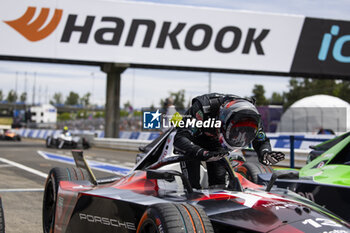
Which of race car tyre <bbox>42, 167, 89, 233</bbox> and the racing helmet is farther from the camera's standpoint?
race car tyre <bbox>42, 167, 89, 233</bbox>

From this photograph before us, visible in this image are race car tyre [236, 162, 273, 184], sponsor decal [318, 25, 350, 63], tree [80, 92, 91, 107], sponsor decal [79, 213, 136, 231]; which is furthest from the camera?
tree [80, 92, 91, 107]

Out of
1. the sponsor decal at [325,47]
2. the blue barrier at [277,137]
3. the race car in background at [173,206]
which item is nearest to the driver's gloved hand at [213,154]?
the race car in background at [173,206]

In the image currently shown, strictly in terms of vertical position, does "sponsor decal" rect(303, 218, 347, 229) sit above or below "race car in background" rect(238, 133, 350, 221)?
below

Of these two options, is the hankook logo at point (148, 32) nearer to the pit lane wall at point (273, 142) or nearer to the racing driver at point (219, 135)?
the pit lane wall at point (273, 142)

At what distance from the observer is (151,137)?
28.9 meters

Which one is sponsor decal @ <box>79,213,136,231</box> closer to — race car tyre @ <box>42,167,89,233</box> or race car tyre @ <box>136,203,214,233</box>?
race car tyre @ <box>136,203,214,233</box>

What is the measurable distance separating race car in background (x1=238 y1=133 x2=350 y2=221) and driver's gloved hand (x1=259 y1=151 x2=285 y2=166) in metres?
0.27

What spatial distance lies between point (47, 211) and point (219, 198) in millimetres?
2533

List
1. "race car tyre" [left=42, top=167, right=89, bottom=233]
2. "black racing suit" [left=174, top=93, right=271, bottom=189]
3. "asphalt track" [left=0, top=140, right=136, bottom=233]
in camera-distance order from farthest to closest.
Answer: "asphalt track" [left=0, top=140, right=136, bottom=233] < "race car tyre" [left=42, top=167, right=89, bottom=233] < "black racing suit" [left=174, top=93, right=271, bottom=189]

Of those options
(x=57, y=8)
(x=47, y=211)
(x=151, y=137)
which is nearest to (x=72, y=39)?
(x=57, y=8)

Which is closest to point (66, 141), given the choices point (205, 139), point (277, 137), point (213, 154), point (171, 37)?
point (171, 37)

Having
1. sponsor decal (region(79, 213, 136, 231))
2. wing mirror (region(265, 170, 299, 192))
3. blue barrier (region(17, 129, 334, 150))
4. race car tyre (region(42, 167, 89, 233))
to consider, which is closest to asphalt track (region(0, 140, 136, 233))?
race car tyre (region(42, 167, 89, 233))

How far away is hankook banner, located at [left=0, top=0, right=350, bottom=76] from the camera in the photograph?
1229 inches

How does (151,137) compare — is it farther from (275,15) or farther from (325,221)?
(325,221)
